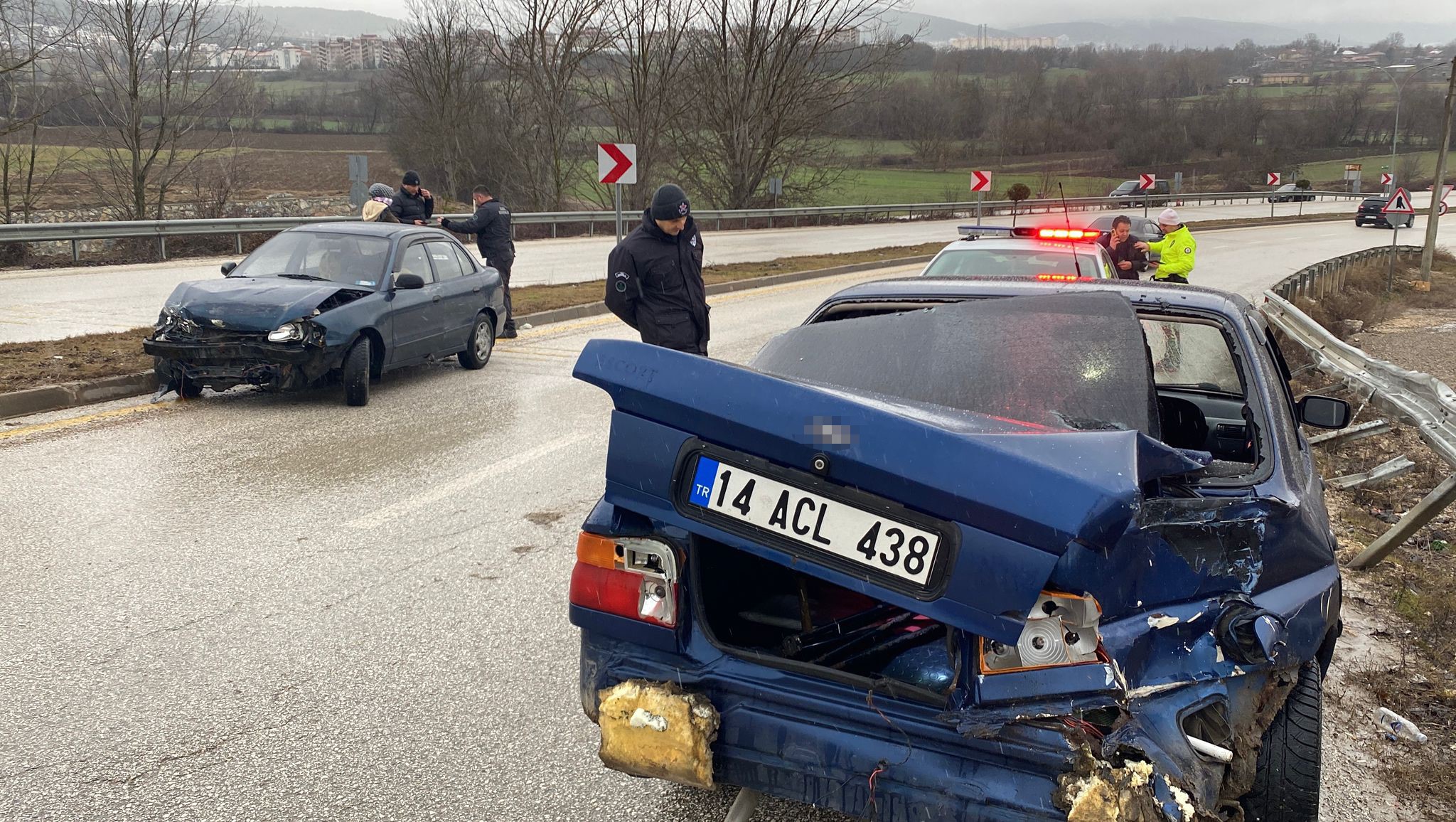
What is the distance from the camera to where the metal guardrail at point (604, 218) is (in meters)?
19.1

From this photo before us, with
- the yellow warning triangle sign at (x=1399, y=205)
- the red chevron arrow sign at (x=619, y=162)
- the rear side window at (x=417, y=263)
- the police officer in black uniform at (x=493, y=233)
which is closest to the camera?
the rear side window at (x=417, y=263)

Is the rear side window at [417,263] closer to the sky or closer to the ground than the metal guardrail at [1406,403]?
closer to the sky

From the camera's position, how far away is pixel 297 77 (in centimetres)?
6650

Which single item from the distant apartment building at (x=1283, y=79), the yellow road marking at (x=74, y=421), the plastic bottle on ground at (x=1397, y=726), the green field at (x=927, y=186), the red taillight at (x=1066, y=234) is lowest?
the plastic bottle on ground at (x=1397, y=726)

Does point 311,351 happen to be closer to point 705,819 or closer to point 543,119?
point 705,819

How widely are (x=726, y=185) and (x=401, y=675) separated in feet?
130

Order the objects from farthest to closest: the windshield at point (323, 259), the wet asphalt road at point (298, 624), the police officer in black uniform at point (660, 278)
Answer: the windshield at point (323, 259), the police officer in black uniform at point (660, 278), the wet asphalt road at point (298, 624)

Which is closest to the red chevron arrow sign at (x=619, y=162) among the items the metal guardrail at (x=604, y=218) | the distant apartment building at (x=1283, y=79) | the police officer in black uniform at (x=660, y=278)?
the metal guardrail at (x=604, y=218)

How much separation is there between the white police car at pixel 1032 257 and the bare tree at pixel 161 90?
68.7ft

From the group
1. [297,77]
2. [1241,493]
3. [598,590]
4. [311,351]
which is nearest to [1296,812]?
[1241,493]

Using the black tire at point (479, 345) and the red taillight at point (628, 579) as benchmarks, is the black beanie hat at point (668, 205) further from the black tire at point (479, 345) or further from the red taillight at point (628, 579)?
the black tire at point (479, 345)

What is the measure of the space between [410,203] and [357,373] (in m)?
5.57

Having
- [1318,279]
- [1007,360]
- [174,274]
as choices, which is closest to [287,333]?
[1007,360]

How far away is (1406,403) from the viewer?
21.4 ft
